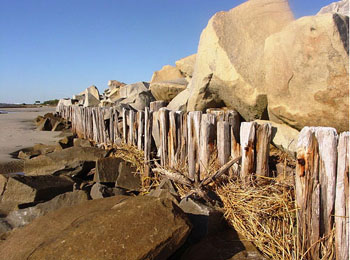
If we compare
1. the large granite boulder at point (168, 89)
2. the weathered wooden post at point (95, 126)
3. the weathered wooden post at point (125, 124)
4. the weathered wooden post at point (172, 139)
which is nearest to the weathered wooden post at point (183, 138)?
the weathered wooden post at point (172, 139)

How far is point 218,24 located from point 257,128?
116 inches

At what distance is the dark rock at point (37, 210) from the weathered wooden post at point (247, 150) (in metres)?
2.05

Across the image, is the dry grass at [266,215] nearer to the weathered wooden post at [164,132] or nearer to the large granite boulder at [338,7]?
the weathered wooden post at [164,132]

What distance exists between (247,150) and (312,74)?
4.72 feet

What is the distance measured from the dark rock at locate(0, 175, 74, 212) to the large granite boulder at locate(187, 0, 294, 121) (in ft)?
9.65

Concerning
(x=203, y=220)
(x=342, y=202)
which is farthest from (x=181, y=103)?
(x=342, y=202)

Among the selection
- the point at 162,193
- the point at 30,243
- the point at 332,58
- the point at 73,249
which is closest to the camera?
the point at 73,249

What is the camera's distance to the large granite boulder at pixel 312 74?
368cm

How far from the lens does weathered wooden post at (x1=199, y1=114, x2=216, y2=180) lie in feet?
12.5

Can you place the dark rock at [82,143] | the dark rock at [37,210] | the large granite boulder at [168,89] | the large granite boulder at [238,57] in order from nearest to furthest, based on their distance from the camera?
1. the dark rock at [37,210]
2. the large granite boulder at [238,57]
3. the dark rock at [82,143]
4. the large granite boulder at [168,89]

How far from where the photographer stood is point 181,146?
14.5 ft

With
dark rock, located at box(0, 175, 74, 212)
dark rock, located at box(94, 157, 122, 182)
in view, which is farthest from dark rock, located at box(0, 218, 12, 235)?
dark rock, located at box(94, 157, 122, 182)

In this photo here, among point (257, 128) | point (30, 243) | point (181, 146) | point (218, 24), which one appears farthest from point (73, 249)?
point (218, 24)

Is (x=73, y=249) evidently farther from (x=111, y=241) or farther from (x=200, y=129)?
(x=200, y=129)
